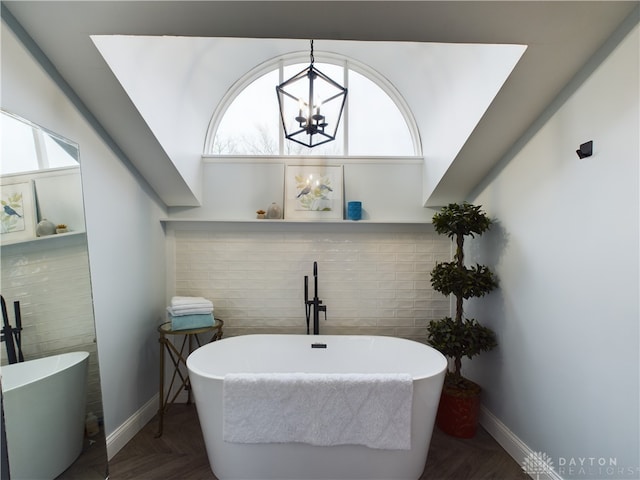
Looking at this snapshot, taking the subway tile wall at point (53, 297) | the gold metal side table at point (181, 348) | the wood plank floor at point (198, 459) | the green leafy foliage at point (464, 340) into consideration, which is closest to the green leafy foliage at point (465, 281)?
the green leafy foliage at point (464, 340)

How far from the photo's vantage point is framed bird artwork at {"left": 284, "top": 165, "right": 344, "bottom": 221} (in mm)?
2887

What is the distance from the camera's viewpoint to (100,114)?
1924 mm

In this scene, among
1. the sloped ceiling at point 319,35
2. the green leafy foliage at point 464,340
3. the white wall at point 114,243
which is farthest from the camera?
the green leafy foliage at point 464,340

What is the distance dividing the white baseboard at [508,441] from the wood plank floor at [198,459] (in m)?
0.04

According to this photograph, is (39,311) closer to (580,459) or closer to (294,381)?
(294,381)

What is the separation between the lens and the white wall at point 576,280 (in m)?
1.41

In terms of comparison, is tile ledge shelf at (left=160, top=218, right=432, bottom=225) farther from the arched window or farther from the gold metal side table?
the gold metal side table

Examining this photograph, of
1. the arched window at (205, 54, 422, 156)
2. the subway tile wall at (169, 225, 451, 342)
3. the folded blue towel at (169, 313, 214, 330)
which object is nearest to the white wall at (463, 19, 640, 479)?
the subway tile wall at (169, 225, 451, 342)

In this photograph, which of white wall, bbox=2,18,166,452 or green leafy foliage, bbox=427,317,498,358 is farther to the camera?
green leafy foliage, bbox=427,317,498,358

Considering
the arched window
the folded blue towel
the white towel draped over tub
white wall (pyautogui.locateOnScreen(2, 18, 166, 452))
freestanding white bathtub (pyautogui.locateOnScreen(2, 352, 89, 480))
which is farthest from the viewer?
the arched window

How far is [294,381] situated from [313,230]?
1.46 metres

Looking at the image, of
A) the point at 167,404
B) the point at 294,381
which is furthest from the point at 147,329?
the point at 294,381

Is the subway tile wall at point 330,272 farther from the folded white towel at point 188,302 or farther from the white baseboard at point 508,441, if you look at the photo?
the white baseboard at point 508,441

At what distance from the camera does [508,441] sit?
2.20 m
